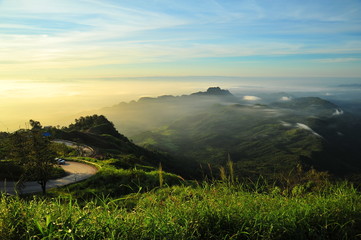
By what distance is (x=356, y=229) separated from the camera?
688cm

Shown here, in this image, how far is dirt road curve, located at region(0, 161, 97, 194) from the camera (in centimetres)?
3118

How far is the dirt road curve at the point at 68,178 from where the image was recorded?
31.2 m

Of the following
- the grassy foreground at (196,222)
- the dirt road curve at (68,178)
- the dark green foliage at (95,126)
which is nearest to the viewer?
the grassy foreground at (196,222)

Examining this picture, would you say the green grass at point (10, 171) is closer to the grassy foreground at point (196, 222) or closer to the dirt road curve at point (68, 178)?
the dirt road curve at point (68, 178)

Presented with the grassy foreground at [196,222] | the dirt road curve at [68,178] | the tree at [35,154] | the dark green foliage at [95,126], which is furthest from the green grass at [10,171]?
the dark green foliage at [95,126]

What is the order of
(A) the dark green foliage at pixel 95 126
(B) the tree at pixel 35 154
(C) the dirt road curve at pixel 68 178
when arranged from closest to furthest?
(B) the tree at pixel 35 154
(C) the dirt road curve at pixel 68 178
(A) the dark green foliage at pixel 95 126

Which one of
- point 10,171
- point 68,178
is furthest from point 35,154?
point 68,178

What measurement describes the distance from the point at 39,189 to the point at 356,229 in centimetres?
3226

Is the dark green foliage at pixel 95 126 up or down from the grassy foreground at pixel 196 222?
down

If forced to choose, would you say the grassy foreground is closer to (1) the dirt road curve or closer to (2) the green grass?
(1) the dirt road curve

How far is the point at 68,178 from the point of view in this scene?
37.4 meters

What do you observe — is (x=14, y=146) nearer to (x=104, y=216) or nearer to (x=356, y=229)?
(x=104, y=216)

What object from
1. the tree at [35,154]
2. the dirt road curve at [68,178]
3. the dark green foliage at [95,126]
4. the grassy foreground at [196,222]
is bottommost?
the dark green foliage at [95,126]

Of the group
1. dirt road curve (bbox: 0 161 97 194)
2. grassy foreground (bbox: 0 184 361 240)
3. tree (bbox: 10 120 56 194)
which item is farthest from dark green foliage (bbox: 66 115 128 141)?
grassy foreground (bbox: 0 184 361 240)
